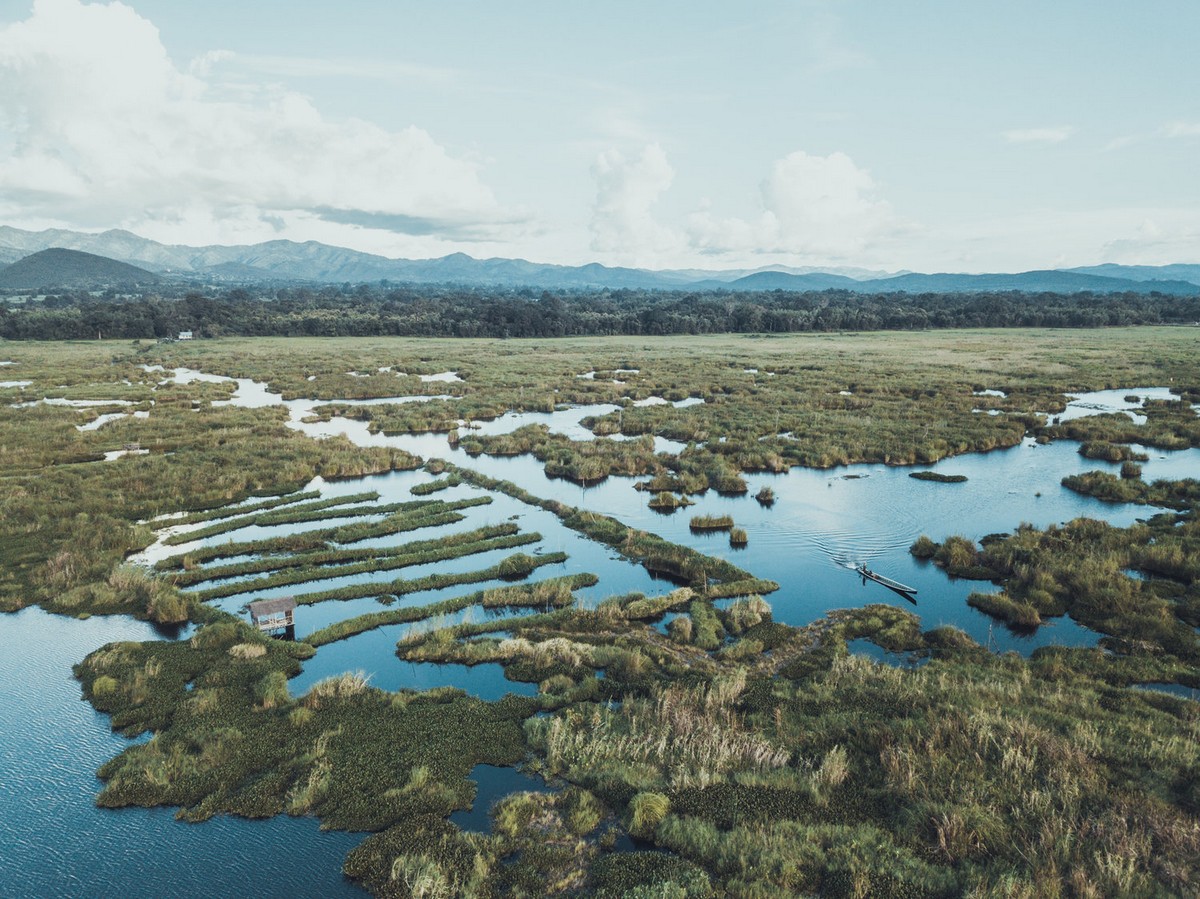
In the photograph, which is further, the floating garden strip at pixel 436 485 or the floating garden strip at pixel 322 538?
the floating garden strip at pixel 436 485

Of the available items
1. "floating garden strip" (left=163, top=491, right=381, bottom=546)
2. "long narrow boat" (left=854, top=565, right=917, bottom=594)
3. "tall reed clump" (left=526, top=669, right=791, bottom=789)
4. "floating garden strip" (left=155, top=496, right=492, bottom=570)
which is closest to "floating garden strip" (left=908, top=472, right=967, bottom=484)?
"long narrow boat" (left=854, top=565, right=917, bottom=594)

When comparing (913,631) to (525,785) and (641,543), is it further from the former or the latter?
(525,785)

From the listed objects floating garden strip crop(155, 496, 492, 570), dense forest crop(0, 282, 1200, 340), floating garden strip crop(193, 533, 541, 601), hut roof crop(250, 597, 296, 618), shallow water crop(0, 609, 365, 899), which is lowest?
shallow water crop(0, 609, 365, 899)

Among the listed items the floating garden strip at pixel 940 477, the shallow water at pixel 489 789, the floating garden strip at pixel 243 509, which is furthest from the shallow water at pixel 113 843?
the floating garden strip at pixel 940 477

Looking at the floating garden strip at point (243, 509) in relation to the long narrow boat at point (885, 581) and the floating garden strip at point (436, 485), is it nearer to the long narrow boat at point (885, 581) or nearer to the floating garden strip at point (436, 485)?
the floating garden strip at point (436, 485)

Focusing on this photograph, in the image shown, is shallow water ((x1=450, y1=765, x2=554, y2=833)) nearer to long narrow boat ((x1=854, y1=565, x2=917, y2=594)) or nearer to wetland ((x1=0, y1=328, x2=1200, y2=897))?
wetland ((x1=0, y1=328, x2=1200, y2=897))

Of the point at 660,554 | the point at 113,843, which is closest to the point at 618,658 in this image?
the point at 660,554

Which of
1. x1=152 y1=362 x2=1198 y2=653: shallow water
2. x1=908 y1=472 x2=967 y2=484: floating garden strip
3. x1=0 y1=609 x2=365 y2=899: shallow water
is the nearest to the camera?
x1=0 y1=609 x2=365 y2=899: shallow water
